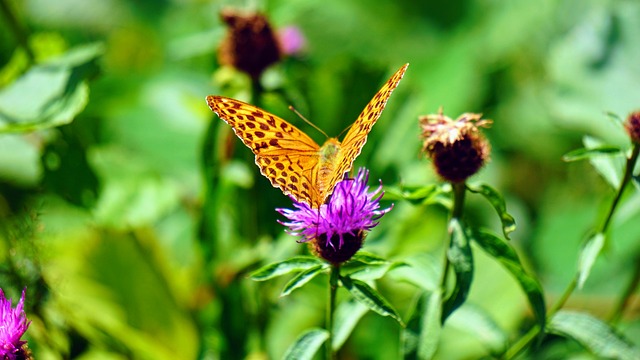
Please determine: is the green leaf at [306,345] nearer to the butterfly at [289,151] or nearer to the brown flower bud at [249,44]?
the butterfly at [289,151]

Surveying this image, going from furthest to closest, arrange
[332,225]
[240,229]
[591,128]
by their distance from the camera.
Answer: [591,128] < [240,229] < [332,225]

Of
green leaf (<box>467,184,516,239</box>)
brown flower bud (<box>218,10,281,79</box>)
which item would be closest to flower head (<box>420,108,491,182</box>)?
green leaf (<box>467,184,516,239</box>)

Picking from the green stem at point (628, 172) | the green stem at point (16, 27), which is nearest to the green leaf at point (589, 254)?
the green stem at point (628, 172)

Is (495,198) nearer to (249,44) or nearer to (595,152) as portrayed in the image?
(595,152)

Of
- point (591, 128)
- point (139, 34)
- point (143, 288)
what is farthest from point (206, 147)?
point (139, 34)

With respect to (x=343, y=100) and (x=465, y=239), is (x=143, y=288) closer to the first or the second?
(x=343, y=100)

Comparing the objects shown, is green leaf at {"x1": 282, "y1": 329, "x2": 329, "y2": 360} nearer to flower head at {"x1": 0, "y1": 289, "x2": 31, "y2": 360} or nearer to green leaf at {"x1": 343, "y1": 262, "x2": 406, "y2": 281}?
green leaf at {"x1": 343, "y1": 262, "x2": 406, "y2": 281}

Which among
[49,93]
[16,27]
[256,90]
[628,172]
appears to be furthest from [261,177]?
[628,172]
